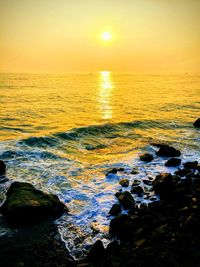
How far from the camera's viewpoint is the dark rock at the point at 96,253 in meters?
7.39

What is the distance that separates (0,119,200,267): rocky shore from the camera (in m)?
7.30

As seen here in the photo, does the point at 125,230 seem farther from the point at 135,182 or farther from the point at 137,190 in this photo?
the point at 135,182

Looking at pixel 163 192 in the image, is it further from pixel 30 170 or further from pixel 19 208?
pixel 30 170

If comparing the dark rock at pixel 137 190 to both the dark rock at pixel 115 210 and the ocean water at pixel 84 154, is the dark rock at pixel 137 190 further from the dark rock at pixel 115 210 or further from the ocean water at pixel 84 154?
the dark rock at pixel 115 210

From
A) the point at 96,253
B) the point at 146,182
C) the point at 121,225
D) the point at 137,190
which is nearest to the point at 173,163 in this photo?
the point at 146,182

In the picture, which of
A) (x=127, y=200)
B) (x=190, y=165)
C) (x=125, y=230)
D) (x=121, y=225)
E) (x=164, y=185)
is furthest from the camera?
(x=190, y=165)

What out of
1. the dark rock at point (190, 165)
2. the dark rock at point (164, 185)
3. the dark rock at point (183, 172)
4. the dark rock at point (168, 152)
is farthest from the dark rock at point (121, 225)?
the dark rock at point (168, 152)

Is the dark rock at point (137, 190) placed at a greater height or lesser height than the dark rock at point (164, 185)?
lesser

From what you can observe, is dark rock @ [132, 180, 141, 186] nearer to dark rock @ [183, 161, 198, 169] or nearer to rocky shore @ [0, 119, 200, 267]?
rocky shore @ [0, 119, 200, 267]

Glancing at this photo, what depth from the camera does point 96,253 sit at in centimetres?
747

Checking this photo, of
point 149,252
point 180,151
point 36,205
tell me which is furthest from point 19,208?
point 180,151

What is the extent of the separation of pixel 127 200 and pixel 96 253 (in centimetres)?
319

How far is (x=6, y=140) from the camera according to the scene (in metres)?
20.4

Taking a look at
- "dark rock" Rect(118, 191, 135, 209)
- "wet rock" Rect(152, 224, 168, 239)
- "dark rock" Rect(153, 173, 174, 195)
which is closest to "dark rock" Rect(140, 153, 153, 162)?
"dark rock" Rect(153, 173, 174, 195)
